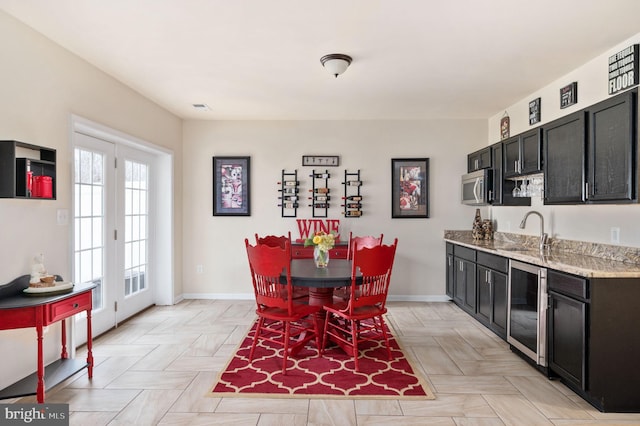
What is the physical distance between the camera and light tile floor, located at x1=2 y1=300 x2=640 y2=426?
2.32 metres

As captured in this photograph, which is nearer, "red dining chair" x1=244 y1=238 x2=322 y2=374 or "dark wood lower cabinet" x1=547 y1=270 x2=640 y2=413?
"dark wood lower cabinet" x1=547 y1=270 x2=640 y2=413

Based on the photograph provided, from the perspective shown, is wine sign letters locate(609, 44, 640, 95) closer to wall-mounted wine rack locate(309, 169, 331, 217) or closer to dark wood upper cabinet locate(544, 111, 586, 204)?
dark wood upper cabinet locate(544, 111, 586, 204)

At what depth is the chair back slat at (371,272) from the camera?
2.89m

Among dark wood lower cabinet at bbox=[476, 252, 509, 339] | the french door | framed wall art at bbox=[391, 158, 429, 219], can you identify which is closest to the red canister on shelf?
the french door

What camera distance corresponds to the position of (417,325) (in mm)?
4176

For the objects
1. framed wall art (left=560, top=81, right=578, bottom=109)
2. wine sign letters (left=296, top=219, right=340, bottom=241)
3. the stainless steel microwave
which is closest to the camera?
framed wall art (left=560, top=81, right=578, bottom=109)

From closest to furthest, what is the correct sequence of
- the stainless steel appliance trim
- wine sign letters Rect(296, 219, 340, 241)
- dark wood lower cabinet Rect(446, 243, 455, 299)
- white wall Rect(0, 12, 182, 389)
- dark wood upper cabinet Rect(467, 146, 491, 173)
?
white wall Rect(0, 12, 182, 389), the stainless steel appliance trim, dark wood upper cabinet Rect(467, 146, 491, 173), dark wood lower cabinet Rect(446, 243, 455, 299), wine sign letters Rect(296, 219, 340, 241)

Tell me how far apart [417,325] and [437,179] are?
2.14m

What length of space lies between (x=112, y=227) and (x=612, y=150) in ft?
14.9

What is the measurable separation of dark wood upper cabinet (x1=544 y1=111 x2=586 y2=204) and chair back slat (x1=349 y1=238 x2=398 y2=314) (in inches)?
59.5

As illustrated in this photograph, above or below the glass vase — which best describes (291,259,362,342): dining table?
below

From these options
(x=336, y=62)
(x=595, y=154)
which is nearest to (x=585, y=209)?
(x=595, y=154)

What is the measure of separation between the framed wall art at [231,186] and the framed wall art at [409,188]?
2074mm

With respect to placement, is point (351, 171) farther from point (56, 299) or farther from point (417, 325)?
point (56, 299)
